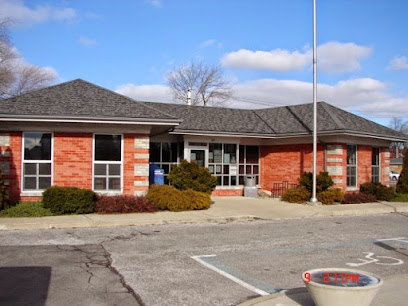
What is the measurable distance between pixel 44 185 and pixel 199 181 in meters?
5.71

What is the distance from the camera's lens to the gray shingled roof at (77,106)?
48.4 ft

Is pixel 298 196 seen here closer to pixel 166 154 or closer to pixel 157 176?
pixel 157 176

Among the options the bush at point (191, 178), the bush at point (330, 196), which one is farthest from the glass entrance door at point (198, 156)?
the bush at point (330, 196)

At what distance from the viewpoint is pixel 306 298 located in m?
5.97

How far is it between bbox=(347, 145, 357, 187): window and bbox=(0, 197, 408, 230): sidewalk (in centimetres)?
201

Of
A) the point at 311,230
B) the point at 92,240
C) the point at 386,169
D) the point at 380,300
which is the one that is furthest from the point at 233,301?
the point at 386,169

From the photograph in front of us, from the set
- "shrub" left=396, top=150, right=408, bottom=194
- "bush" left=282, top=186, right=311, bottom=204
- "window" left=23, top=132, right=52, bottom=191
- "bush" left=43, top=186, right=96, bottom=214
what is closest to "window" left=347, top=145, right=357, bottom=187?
"bush" left=282, top=186, right=311, bottom=204

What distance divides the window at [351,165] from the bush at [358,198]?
793 mm

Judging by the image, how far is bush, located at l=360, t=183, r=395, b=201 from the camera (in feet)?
67.7

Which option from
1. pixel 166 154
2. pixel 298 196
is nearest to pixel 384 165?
pixel 298 196

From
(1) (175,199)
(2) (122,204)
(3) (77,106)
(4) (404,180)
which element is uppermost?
(3) (77,106)

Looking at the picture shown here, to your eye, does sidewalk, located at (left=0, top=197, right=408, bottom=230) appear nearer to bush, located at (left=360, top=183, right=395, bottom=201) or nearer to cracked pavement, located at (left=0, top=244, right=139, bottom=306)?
bush, located at (left=360, top=183, right=395, bottom=201)

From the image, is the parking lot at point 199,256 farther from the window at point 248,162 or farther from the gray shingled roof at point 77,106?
the window at point 248,162

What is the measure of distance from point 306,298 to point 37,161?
11862 millimetres
